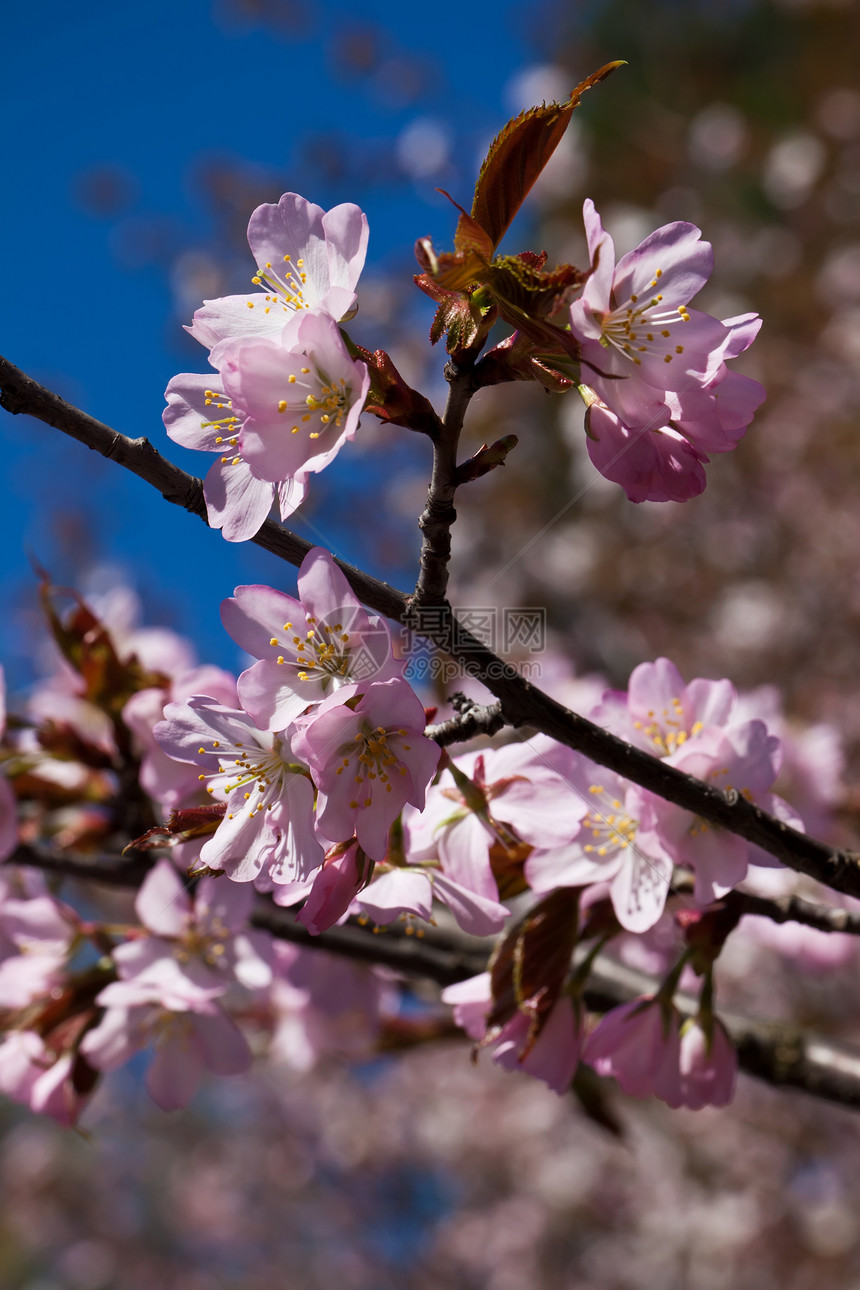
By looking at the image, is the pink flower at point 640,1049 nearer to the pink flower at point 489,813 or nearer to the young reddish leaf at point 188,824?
the pink flower at point 489,813

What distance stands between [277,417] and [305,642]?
0.16m

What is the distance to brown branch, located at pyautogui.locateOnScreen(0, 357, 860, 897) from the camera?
1.86ft

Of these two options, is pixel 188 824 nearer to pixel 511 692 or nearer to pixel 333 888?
pixel 333 888

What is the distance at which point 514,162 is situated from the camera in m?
0.55

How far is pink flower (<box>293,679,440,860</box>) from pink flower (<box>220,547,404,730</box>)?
22mm

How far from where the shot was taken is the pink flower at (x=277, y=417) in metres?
0.59

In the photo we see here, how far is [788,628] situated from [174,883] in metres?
3.94

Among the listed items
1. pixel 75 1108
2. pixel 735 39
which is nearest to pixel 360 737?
pixel 75 1108

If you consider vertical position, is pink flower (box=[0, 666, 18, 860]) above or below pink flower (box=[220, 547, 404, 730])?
below

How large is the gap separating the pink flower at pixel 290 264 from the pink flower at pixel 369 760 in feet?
0.95

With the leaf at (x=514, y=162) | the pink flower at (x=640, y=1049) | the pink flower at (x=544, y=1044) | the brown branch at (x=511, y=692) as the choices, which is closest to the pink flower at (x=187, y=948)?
the pink flower at (x=544, y=1044)

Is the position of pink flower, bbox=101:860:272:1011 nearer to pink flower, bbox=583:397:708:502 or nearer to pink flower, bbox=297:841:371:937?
pink flower, bbox=297:841:371:937

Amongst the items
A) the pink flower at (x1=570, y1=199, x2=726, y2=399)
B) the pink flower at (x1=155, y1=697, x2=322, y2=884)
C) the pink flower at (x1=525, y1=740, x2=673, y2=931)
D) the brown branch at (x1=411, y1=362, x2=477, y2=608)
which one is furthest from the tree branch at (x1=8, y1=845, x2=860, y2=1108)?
A: the pink flower at (x1=570, y1=199, x2=726, y2=399)

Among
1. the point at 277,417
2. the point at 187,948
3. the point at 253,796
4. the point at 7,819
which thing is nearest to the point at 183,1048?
the point at 187,948
